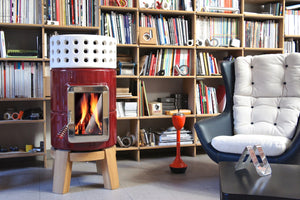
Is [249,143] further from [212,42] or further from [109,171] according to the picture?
[212,42]

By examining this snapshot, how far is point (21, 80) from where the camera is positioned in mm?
3375

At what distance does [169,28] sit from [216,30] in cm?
57

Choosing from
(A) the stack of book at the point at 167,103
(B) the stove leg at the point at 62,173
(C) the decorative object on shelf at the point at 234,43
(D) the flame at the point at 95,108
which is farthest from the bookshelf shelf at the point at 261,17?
(B) the stove leg at the point at 62,173

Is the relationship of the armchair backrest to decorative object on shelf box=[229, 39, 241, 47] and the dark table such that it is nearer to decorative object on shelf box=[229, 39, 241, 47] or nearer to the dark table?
decorative object on shelf box=[229, 39, 241, 47]

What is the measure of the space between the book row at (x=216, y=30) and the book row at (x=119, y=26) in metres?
0.77

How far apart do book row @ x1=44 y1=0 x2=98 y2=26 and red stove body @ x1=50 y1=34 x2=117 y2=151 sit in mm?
859

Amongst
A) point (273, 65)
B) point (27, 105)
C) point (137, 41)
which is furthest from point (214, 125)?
point (27, 105)

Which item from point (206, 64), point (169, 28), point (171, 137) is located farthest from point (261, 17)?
point (171, 137)

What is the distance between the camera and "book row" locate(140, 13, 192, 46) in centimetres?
371

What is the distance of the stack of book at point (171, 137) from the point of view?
12.2ft

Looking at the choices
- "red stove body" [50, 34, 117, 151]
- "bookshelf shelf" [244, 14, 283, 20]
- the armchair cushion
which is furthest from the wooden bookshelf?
the armchair cushion

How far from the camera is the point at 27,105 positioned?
366 centimetres

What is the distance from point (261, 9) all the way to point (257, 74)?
59.6 inches

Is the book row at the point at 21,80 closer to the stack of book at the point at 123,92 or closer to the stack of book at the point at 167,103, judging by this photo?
the stack of book at the point at 123,92
